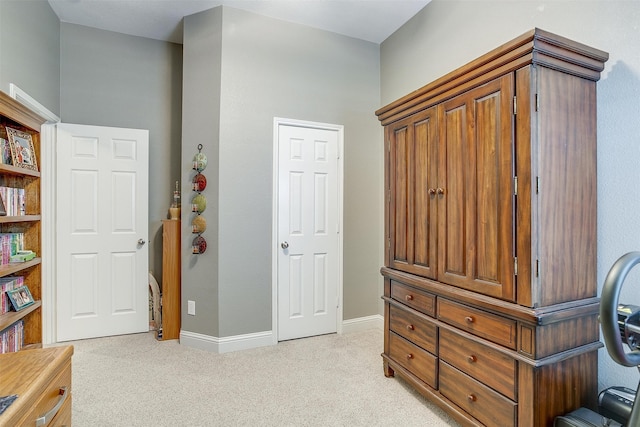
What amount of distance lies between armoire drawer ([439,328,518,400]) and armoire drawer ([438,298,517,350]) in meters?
0.06

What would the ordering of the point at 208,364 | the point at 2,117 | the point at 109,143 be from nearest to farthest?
the point at 2,117 < the point at 208,364 < the point at 109,143

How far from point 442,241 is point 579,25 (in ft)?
4.47

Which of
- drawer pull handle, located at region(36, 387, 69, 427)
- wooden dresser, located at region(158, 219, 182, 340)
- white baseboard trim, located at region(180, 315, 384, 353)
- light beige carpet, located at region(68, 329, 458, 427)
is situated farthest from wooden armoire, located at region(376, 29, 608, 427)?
wooden dresser, located at region(158, 219, 182, 340)

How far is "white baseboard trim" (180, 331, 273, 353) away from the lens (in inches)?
113

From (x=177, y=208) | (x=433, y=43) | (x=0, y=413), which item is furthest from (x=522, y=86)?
(x=177, y=208)

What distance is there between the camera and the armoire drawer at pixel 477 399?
5.02 feet

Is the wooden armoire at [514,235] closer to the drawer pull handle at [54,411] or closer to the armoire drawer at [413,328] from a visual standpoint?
the armoire drawer at [413,328]

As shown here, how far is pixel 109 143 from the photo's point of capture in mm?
3191

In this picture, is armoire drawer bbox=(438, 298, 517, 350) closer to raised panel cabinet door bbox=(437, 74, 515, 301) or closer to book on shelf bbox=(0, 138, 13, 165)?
raised panel cabinet door bbox=(437, 74, 515, 301)

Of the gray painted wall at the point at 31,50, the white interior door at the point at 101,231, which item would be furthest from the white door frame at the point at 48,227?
the gray painted wall at the point at 31,50

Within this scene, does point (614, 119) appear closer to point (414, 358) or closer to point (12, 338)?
point (414, 358)

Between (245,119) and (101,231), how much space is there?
1757 millimetres

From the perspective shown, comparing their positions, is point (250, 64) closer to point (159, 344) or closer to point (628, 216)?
point (159, 344)

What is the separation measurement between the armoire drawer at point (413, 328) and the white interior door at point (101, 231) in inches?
96.6
